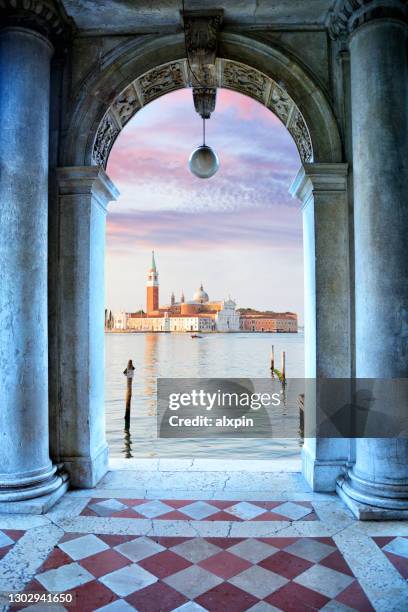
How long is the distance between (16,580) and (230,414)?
1731 centimetres

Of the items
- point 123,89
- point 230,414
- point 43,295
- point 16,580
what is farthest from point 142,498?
point 230,414

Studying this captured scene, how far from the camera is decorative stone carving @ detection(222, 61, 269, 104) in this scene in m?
5.84

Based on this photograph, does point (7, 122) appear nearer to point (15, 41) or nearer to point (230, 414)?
point (15, 41)

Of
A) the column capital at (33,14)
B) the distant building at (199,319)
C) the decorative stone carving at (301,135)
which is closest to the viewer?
the column capital at (33,14)

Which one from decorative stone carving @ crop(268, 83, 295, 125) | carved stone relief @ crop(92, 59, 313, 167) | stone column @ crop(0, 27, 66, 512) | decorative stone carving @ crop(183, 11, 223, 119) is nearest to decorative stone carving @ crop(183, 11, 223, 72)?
decorative stone carving @ crop(183, 11, 223, 119)

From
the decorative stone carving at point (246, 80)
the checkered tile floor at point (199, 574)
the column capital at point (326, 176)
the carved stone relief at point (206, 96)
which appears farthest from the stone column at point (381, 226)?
the decorative stone carving at point (246, 80)

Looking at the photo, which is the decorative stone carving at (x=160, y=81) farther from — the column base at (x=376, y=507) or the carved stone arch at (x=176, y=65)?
the column base at (x=376, y=507)

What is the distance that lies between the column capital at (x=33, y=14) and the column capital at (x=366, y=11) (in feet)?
8.87

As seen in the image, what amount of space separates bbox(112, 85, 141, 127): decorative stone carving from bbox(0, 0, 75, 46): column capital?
960mm

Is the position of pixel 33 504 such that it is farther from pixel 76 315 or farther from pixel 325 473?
pixel 325 473

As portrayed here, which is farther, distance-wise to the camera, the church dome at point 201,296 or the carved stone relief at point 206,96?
the church dome at point 201,296

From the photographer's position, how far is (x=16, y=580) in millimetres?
3428

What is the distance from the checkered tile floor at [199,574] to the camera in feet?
10.4

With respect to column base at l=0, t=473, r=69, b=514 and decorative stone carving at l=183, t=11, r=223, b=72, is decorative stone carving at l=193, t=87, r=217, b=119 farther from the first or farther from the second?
column base at l=0, t=473, r=69, b=514
